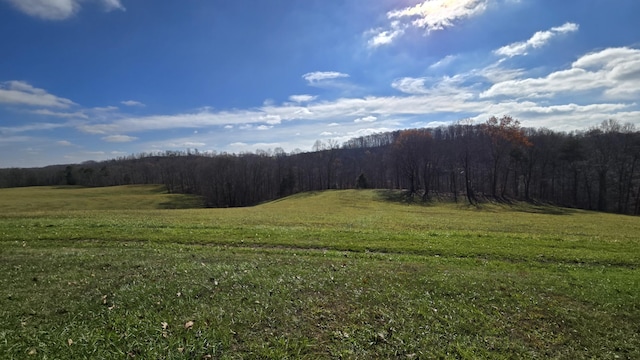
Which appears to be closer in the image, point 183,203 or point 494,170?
point 494,170

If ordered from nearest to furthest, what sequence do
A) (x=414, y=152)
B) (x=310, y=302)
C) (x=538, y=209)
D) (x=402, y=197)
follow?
(x=310, y=302), (x=538, y=209), (x=402, y=197), (x=414, y=152)

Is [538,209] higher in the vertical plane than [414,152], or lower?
lower

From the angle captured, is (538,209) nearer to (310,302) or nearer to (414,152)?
(414,152)

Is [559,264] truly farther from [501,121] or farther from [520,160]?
[520,160]

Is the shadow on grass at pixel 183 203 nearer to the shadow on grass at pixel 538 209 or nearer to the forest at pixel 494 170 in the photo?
the forest at pixel 494 170

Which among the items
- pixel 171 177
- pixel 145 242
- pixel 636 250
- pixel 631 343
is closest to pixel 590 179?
pixel 636 250

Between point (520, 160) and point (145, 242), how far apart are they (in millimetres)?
71583

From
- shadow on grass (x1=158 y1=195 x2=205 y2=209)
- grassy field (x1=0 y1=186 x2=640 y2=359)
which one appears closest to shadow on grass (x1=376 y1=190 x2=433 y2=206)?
shadow on grass (x1=158 y1=195 x2=205 y2=209)

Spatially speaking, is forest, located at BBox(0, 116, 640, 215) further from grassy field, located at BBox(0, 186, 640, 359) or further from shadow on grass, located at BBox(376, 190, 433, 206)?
grassy field, located at BBox(0, 186, 640, 359)

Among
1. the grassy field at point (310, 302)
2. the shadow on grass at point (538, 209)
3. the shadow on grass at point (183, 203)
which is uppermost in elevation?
the grassy field at point (310, 302)

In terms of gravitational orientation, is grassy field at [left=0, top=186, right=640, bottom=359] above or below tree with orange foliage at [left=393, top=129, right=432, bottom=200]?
below

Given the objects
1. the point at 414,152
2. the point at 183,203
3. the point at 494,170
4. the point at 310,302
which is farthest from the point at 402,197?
the point at 310,302

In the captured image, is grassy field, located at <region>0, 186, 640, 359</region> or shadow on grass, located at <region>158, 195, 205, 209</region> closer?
grassy field, located at <region>0, 186, 640, 359</region>

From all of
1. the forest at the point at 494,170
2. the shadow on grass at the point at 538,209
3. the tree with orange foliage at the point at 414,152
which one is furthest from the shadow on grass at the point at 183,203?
the shadow on grass at the point at 538,209
